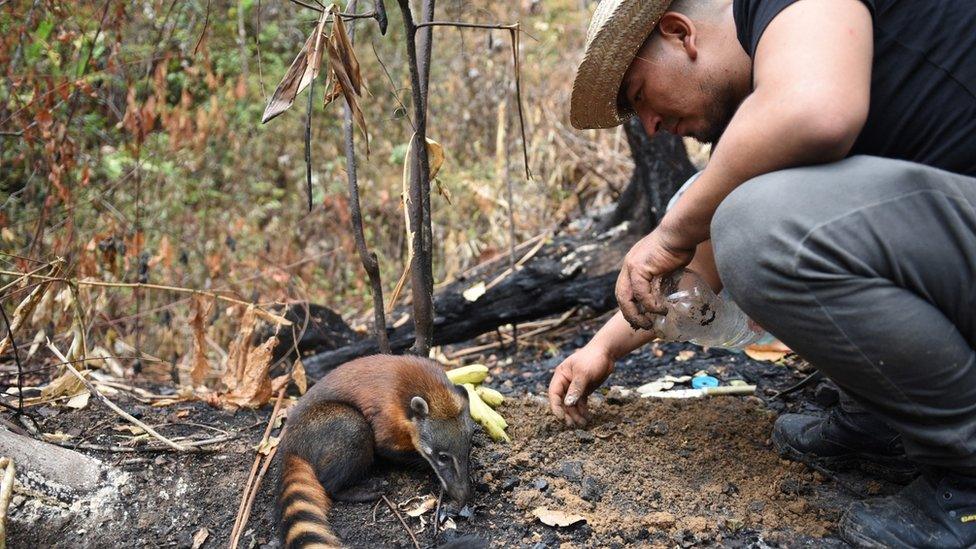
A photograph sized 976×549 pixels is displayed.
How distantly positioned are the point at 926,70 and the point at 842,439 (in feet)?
4.58

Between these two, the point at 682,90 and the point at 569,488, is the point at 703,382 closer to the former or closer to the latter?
the point at 569,488

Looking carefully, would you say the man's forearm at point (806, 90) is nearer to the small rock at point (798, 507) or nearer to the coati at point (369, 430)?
the small rock at point (798, 507)

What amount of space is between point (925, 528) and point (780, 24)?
1.58 metres

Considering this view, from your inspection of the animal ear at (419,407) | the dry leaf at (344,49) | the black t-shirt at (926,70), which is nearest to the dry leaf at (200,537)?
the animal ear at (419,407)

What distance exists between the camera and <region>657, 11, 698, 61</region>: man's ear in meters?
2.60

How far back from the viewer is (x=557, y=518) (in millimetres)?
2768

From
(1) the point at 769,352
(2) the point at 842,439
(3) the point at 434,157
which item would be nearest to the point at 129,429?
(3) the point at 434,157

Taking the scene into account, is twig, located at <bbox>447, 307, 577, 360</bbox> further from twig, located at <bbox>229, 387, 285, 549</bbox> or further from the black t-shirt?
the black t-shirt

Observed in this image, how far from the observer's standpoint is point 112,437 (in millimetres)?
3527

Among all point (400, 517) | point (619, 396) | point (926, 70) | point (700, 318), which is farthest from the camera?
point (619, 396)

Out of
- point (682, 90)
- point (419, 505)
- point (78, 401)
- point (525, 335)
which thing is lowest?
point (525, 335)

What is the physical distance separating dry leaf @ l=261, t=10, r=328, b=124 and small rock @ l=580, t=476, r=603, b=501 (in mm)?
1770

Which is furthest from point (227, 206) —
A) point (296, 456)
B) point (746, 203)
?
point (746, 203)

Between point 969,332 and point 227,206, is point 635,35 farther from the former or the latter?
point 227,206
